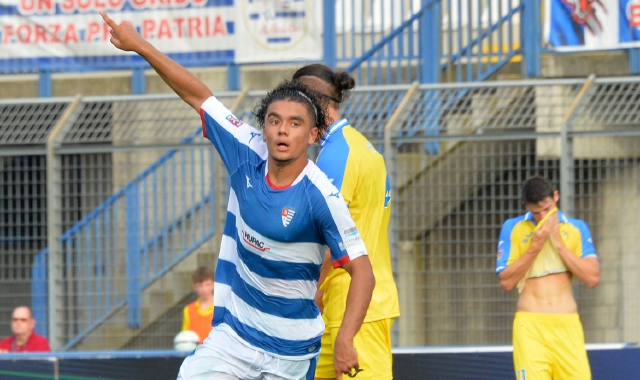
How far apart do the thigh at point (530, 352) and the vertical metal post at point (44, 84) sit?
647 cm

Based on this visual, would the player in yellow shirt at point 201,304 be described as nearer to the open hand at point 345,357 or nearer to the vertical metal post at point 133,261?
the vertical metal post at point 133,261

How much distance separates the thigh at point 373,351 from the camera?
4.93 m

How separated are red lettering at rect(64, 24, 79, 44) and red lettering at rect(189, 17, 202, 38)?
1.21 metres

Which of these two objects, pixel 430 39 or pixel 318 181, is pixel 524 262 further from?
pixel 430 39

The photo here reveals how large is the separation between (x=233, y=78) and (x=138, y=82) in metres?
1.09

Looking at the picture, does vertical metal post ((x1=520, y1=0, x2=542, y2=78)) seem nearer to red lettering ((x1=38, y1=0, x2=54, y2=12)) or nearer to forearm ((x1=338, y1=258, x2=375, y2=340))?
red lettering ((x1=38, y1=0, x2=54, y2=12))

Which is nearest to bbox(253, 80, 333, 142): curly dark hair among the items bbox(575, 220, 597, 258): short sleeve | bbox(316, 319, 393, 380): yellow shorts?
bbox(316, 319, 393, 380): yellow shorts

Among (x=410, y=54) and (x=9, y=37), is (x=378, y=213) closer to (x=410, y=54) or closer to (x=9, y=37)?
(x=410, y=54)

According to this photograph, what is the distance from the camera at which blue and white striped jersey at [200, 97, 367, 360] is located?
420 centimetres

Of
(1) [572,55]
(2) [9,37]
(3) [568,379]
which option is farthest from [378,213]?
(2) [9,37]

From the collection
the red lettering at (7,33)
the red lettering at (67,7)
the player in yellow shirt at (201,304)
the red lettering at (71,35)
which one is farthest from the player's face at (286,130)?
the red lettering at (7,33)

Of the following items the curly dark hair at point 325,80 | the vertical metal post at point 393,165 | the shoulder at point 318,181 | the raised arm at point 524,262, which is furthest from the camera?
the vertical metal post at point 393,165

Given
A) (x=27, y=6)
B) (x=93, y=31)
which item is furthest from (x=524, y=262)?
(x=27, y=6)

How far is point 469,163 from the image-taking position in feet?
30.1
